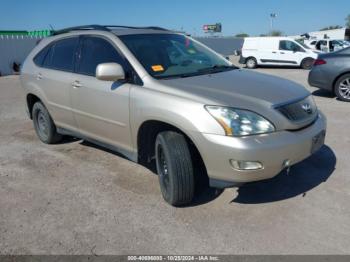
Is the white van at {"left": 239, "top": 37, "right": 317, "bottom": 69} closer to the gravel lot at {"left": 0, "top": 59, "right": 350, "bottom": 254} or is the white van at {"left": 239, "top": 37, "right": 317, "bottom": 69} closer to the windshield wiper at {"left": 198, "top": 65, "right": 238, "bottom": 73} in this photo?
the gravel lot at {"left": 0, "top": 59, "right": 350, "bottom": 254}

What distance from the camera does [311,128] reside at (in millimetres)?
3410

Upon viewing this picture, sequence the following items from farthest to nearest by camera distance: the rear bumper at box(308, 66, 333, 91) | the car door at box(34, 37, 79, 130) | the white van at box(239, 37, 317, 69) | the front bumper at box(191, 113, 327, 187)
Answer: the white van at box(239, 37, 317, 69), the rear bumper at box(308, 66, 333, 91), the car door at box(34, 37, 79, 130), the front bumper at box(191, 113, 327, 187)

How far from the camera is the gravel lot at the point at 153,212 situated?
9.68ft

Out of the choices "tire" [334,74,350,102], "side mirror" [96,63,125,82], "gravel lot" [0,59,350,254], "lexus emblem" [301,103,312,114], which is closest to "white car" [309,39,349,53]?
"tire" [334,74,350,102]

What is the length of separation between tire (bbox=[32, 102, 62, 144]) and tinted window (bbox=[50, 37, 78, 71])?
808 millimetres

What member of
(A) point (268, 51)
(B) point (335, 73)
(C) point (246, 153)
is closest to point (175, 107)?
(C) point (246, 153)

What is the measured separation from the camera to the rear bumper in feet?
27.5

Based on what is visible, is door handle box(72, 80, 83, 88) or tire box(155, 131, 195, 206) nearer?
tire box(155, 131, 195, 206)

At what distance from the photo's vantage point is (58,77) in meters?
4.74

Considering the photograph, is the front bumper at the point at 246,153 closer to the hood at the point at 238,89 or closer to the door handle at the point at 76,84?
the hood at the point at 238,89

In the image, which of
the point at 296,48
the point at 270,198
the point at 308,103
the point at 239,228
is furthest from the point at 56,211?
the point at 296,48

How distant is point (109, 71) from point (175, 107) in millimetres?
846

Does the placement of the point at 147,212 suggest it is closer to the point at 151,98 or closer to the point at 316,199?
the point at 151,98

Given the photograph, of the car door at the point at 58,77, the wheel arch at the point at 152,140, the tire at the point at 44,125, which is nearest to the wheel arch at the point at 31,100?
the tire at the point at 44,125
